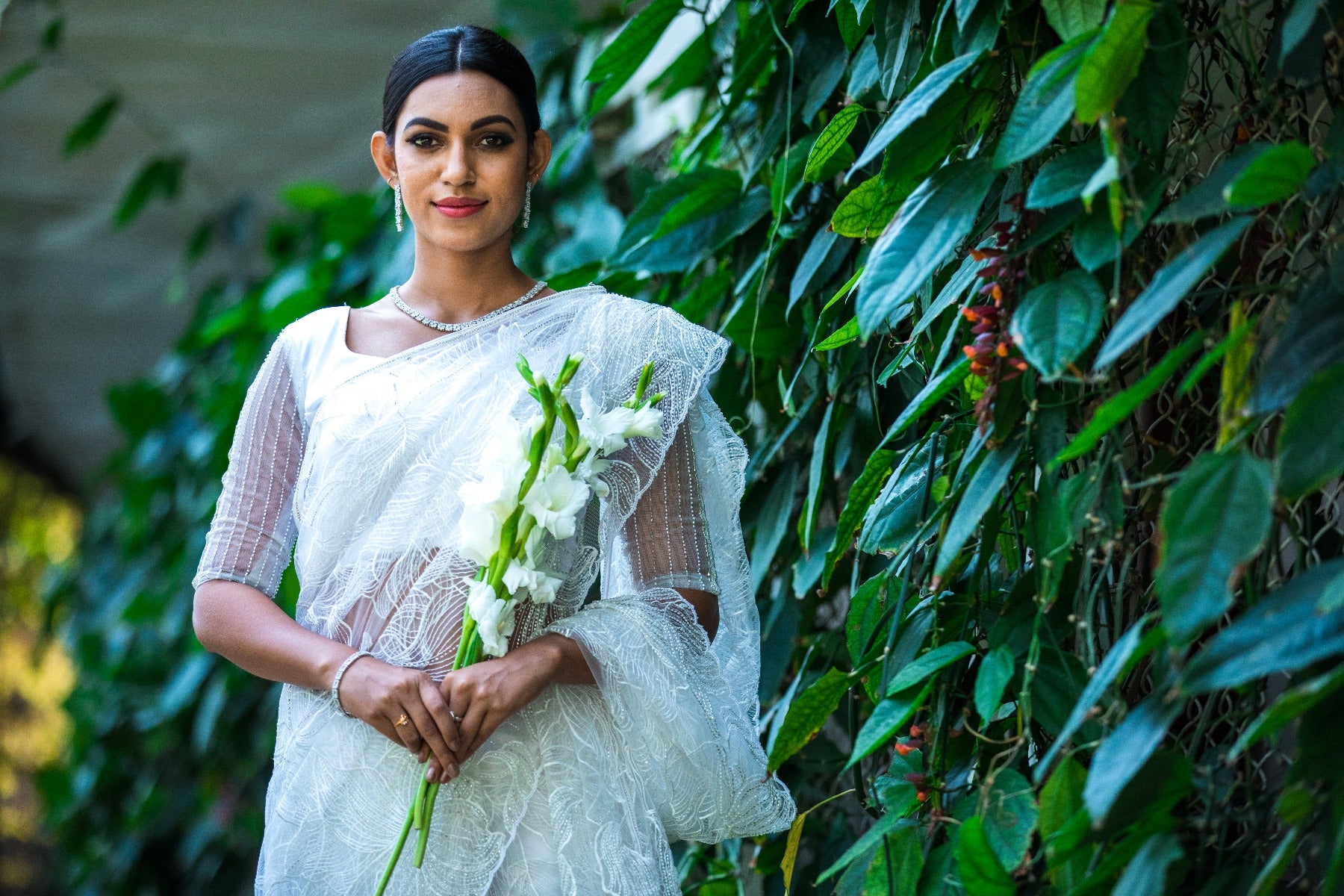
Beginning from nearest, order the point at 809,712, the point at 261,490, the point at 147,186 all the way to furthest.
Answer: the point at 809,712, the point at 261,490, the point at 147,186

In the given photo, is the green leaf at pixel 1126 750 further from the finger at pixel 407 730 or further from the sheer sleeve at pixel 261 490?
the sheer sleeve at pixel 261 490

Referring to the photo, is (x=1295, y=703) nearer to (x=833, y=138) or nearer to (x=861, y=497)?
(x=861, y=497)

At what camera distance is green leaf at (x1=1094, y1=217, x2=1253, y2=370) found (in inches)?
32.1

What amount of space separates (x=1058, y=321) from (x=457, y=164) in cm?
62

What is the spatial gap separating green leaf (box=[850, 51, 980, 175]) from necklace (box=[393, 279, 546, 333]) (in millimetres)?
451

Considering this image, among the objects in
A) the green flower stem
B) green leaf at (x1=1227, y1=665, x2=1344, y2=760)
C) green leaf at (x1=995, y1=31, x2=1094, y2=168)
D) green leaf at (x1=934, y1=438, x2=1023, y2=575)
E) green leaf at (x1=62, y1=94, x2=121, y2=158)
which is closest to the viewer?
green leaf at (x1=1227, y1=665, x2=1344, y2=760)

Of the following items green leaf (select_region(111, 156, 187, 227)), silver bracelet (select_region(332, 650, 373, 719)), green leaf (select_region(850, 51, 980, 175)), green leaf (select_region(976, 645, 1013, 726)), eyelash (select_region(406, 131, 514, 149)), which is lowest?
green leaf (select_region(976, 645, 1013, 726))

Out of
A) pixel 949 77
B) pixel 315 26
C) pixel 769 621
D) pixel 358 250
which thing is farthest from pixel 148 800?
pixel 949 77

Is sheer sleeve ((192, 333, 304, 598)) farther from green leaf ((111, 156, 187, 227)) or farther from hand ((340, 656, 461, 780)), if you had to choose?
green leaf ((111, 156, 187, 227))

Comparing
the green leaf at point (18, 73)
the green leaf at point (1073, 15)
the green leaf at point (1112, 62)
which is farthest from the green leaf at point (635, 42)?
the green leaf at point (18, 73)

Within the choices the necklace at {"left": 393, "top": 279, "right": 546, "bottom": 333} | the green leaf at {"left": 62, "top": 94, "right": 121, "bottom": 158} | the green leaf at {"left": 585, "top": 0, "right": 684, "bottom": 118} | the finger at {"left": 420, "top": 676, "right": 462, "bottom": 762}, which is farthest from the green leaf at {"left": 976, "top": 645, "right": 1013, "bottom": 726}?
the green leaf at {"left": 62, "top": 94, "right": 121, "bottom": 158}

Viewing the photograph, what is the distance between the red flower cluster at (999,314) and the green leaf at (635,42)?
2.27ft

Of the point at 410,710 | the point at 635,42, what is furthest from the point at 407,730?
the point at 635,42

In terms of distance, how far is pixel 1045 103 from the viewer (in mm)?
944
